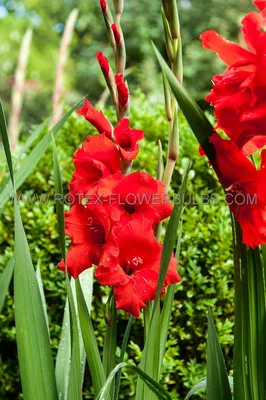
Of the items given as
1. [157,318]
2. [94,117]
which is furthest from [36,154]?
[157,318]

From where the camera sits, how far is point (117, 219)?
1.06 m

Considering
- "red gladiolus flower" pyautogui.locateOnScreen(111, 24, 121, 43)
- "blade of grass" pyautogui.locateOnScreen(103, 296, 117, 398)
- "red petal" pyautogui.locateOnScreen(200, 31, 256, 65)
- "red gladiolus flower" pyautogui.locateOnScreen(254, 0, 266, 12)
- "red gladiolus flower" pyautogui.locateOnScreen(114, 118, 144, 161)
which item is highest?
"red gladiolus flower" pyautogui.locateOnScreen(111, 24, 121, 43)

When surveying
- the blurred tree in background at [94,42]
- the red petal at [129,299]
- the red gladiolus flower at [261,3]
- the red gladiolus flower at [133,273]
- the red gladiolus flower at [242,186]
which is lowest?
the red petal at [129,299]

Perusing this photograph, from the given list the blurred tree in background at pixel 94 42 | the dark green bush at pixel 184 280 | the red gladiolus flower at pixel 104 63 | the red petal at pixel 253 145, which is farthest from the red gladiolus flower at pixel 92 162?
the blurred tree in background at pixel 94 42

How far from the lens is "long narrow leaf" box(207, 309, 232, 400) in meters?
1.09

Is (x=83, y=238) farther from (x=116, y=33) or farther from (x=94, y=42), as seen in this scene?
(x=94, y=42)

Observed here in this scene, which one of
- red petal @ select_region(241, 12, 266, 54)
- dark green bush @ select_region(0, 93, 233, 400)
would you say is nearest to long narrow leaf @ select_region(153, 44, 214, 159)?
red petal @ select_region(241, 12, 266, 54)

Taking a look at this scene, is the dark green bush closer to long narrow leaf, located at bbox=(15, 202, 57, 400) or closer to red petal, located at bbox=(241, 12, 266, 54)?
long narrow leaf, located at bbox=(15, 202, 57, 400)

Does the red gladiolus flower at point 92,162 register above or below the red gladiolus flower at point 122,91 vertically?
below

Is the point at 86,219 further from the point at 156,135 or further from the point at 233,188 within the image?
the point at 156,135

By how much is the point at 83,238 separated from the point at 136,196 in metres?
0.13

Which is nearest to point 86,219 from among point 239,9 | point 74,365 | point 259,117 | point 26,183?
point 74,365

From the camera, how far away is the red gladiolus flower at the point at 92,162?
44.0 inches

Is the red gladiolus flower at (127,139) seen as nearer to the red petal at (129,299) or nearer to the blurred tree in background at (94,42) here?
the red petal at (129,299)
